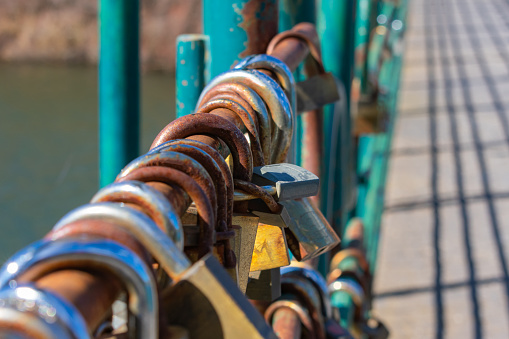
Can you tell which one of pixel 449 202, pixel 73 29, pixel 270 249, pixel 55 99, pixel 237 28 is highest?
pixel 237 28

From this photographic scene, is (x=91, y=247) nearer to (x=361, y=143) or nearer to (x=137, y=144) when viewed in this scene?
(x=137, y=144)

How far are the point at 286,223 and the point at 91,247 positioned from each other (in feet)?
0.66

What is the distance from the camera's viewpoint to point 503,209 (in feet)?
10.6

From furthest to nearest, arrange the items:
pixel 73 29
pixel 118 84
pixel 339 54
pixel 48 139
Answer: pixel 73 29 < pixel 48 139 < pixel 339 54 < pixel 118 84

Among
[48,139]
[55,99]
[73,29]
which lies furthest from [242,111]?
[73,29]

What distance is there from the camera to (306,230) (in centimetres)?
44

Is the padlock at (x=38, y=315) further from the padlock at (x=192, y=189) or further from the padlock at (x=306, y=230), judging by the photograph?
the padlock at (x=306, y=230)

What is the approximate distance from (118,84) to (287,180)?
0.46 m

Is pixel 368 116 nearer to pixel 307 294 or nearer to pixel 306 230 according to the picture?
pixel 307 294

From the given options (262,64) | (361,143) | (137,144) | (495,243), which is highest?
(262,64)

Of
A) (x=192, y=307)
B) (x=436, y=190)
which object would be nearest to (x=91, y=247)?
(x=192, y=307)

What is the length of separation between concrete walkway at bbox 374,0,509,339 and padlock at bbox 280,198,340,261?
2.03 meters

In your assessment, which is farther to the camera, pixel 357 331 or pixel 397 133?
pixel 397 133

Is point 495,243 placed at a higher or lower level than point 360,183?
lower
